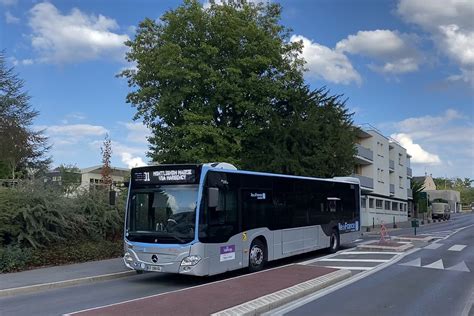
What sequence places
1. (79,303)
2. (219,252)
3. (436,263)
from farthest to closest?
(436,263) < (219,252) < (79,303)

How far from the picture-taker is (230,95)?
30.2 metres

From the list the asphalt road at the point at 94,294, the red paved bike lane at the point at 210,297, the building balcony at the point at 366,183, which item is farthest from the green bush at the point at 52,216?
the building balcony at the point at 366,183

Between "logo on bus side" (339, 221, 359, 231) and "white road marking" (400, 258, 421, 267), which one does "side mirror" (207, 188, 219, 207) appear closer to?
"white road marking" (400, 258, 421, 267)

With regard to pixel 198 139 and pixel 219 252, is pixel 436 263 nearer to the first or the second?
pixel 219 252

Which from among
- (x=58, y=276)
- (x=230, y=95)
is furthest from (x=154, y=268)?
(x=230, y=95)

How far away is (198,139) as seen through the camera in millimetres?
30219

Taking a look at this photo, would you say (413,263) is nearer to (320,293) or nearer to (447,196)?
(320,293)

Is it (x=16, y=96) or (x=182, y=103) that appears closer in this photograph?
(x=182, y=103)

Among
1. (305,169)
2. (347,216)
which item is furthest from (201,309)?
(305,169)

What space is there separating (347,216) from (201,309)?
14.3m

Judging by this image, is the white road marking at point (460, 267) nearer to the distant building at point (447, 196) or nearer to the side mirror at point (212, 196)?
the side mirror at point (212, 196)

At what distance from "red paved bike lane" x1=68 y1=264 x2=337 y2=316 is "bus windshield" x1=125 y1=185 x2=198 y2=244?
5.58 feet

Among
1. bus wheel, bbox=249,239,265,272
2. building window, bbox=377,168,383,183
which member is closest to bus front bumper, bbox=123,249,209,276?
bus wheel, bbox=249,239,265,272

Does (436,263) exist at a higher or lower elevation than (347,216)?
lower
